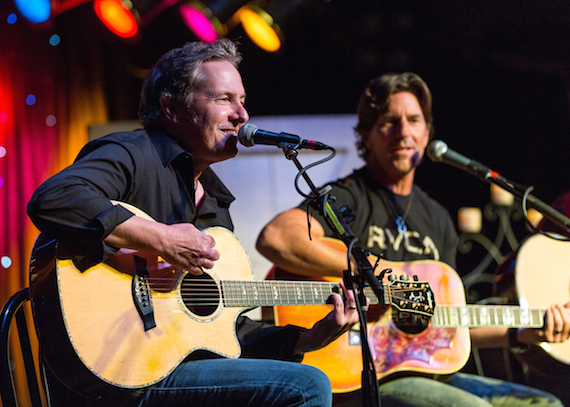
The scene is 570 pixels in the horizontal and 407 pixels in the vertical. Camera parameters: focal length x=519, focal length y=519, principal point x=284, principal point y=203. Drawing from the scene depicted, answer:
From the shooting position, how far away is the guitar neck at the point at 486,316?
2.73 m

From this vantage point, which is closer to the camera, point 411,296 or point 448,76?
point 411,296

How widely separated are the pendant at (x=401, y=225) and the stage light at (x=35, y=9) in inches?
119

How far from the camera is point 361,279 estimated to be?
1.69 meters

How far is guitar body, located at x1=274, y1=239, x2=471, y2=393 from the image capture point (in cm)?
258

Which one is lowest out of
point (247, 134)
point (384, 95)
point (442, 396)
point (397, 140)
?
point (442, 396)

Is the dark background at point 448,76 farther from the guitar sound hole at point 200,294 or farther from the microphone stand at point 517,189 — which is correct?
the guitar sound hole at point 200,294

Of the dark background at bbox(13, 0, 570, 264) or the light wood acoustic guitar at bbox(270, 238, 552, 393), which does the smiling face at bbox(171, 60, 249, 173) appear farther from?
the dark background at bbox(13, 0, 570, 264)

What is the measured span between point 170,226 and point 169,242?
67 millimetres

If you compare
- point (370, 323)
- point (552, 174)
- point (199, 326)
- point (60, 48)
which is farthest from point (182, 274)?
point (552, 174)

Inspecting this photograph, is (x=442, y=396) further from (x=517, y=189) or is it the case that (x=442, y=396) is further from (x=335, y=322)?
(x=517, y=189)

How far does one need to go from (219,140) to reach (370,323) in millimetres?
1197

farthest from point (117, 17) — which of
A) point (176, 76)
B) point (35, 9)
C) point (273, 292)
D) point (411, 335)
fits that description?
point (411, 335)

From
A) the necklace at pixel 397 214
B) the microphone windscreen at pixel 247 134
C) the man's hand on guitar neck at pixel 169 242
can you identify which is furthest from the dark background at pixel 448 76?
the man's hand on guitar neck at pixel 169 242

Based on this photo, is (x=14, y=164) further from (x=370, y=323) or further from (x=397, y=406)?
(x=397, y=406)
